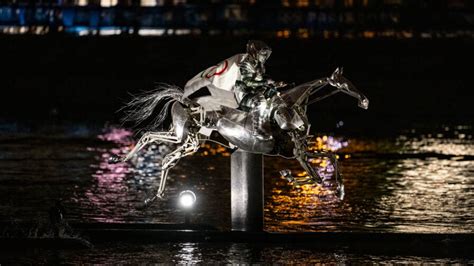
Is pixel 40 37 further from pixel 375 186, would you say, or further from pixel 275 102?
pixel 275 102

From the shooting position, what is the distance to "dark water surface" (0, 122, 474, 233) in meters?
15.3

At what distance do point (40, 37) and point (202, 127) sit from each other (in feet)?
88.8

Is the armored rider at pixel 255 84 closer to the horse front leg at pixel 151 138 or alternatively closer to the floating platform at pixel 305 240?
the horse front leg at pixel 151 138

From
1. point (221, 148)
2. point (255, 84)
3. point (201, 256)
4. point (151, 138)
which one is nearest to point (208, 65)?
point (221, 148)

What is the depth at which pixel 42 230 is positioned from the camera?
13328 millimetres

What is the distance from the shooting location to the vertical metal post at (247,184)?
43.0ft

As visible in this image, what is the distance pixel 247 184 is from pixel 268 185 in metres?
5.95

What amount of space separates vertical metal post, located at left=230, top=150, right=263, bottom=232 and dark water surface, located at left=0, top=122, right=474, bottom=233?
125cm

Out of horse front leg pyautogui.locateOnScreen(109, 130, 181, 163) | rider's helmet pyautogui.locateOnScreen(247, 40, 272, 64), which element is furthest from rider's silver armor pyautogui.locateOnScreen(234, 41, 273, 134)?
horse front leg pyautogui.locateOnScreen(109, 130, 181, 163)

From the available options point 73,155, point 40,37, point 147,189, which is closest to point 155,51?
point 40,37

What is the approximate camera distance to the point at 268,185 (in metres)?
19.0

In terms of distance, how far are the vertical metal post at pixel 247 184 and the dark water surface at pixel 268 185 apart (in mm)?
1248

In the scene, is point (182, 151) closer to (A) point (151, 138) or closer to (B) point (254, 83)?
(A) point (151, 138)

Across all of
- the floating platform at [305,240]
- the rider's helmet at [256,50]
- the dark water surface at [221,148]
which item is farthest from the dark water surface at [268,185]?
the rider's helmet at [256,50]
